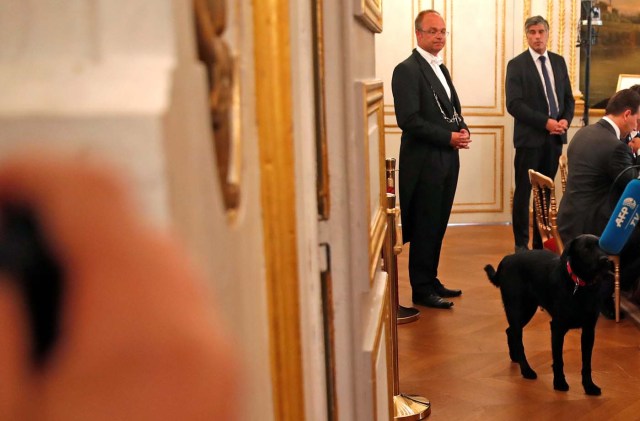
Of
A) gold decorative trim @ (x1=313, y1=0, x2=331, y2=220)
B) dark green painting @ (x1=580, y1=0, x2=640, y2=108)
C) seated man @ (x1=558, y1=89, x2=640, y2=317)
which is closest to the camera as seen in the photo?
gold decorative trim @ (x1=313, y1=0, x2=331, y2=220)

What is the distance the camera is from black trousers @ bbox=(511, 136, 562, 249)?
623 cm

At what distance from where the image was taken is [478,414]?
10.6ft

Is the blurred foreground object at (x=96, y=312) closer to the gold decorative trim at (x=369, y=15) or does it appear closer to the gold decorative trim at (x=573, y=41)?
the gold decorative trim at (x=369, y=15)

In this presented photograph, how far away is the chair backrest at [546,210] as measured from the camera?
4.70m

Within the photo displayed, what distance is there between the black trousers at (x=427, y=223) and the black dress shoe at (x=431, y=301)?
32mm

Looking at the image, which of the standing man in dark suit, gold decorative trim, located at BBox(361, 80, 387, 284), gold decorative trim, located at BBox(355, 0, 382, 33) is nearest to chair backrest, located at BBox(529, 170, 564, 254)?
the standing man in dark suit

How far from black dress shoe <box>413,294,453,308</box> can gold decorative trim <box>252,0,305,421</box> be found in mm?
4250

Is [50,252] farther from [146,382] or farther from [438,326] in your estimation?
[438,326]

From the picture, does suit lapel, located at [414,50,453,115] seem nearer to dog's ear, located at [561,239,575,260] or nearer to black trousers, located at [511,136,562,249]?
black trousers, located at [511,136,562,249]

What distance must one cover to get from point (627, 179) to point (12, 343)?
4.71m

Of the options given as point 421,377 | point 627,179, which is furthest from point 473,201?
point 421,377

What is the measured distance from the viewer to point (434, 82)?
15.9 ft

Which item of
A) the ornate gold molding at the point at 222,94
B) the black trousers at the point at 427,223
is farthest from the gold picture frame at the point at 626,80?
the ornate gold molding at the point at 222,94

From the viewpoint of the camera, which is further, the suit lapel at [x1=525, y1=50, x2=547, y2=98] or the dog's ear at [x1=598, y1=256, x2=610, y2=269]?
the suit lapel at [x1=525, y1=50, x2=547, y2=98]
